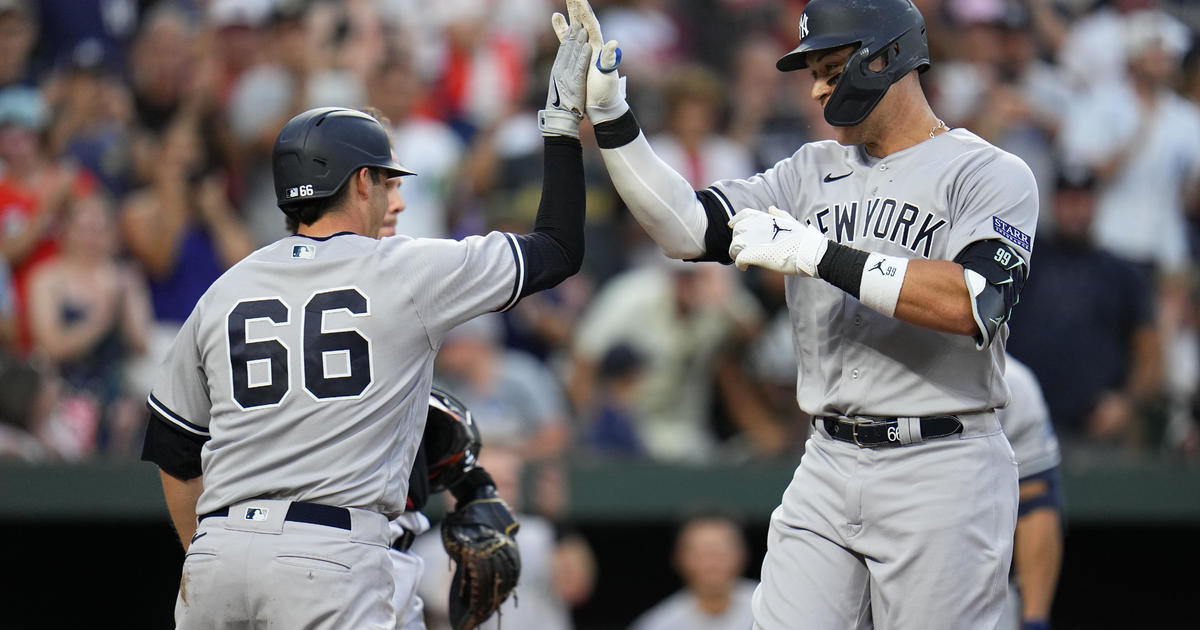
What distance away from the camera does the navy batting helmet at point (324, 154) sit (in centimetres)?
379

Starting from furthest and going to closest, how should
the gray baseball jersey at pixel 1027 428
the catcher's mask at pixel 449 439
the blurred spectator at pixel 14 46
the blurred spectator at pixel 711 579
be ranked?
the blurred spectator at pixel 14 46 < the blurred spectator at pixel 711 579 < the gray baseball jersey at pixel 1027 428 < the catcher's mask at pixel 449 439

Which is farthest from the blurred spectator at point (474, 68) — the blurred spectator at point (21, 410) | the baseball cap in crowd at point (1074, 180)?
the baseball cap in crowd at point (1074, 180)

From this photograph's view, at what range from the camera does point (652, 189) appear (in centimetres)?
404

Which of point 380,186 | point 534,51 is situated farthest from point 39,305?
point 380,186

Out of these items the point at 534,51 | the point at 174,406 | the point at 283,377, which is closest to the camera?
the point at 283,377

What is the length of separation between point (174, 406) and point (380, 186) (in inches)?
31.3

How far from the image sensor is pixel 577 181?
13.2 feet

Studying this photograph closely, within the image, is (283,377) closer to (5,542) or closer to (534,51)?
(5,542)

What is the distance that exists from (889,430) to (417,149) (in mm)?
5403

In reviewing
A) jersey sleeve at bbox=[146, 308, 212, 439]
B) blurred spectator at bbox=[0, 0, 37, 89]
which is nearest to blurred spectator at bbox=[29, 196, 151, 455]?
blurred spectator at bbox=[0, 0, 37, 89]

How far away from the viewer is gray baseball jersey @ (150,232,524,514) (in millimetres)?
3609

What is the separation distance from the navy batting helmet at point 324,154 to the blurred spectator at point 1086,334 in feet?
16.0

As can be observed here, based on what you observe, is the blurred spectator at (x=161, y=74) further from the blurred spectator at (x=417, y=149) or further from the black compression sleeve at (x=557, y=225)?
the black compression sleeve at (x=557, y=225)

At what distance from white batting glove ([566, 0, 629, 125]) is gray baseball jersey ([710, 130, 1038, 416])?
0.63 m
